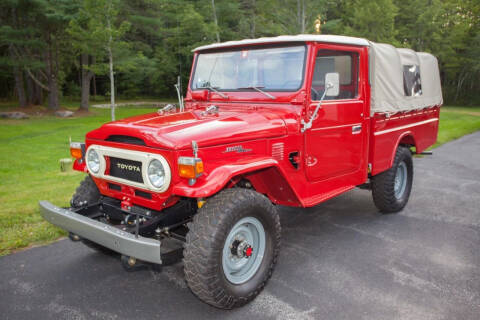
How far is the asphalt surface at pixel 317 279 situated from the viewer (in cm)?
340

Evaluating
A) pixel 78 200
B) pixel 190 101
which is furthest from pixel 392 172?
pixel 78 200

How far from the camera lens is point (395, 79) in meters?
5.36

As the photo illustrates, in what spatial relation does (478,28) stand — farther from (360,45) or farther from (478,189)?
(360,45)

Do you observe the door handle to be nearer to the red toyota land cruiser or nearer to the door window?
the red toyota land cruiser

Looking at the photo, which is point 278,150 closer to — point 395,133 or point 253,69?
point 253,69

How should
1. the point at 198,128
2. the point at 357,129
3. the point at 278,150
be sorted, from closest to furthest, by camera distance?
the point at 198,128
the point at 278,150
the point at 357,129

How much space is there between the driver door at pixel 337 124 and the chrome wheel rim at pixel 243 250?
3.11 feet

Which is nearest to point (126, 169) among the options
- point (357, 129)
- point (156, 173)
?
point (156, 173)

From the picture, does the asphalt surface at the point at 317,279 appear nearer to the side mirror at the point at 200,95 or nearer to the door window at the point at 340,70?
the door window at the point at 340,70

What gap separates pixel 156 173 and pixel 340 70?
2.74 m

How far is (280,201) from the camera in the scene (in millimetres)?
4164

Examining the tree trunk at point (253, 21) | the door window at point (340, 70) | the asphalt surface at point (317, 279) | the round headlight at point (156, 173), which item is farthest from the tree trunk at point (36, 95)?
the round headlight at point (156, 173)

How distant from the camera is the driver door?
4.21 m

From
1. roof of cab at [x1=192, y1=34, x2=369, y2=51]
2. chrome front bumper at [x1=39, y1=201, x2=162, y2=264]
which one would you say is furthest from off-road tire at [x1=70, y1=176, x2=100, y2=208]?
roof of cab at [x1=192, y1=34, x2=369, y2=51]
